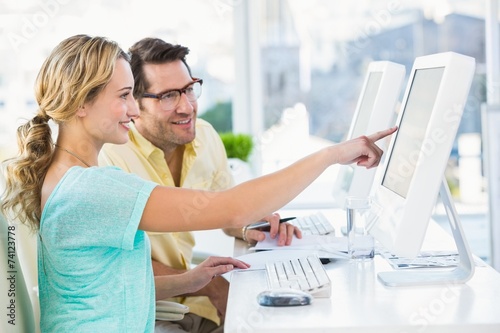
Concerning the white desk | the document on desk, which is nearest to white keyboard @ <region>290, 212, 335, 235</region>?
the document on desk

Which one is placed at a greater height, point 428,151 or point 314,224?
point 428,151

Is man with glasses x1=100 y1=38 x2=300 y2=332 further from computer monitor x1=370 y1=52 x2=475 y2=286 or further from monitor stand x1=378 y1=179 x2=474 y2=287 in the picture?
computer monitor x1=370 y1=52 x2=475 y2=286

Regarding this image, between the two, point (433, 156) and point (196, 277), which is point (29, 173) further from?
point (433, 156)

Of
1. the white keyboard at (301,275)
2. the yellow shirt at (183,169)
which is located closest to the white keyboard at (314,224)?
the yellow shirt at (183,169)

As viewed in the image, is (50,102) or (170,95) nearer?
(50,102)

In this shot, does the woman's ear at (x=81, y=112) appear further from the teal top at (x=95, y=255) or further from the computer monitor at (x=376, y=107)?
the computer monitor at (x=376, y=107)

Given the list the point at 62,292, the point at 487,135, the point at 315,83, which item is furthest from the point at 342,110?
the point at 62,292

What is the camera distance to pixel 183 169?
250cm

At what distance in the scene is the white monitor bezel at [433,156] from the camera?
147 centimetres

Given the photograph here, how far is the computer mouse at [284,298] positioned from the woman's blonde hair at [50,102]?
0.58 meters

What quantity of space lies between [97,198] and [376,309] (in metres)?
0.61

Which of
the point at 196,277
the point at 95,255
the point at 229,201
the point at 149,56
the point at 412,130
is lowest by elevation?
the point at 196,277

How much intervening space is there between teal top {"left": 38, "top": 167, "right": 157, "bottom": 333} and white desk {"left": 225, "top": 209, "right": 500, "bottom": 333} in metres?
0.23

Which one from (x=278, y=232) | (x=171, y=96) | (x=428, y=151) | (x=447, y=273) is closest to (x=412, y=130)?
(x=428, y=151)
